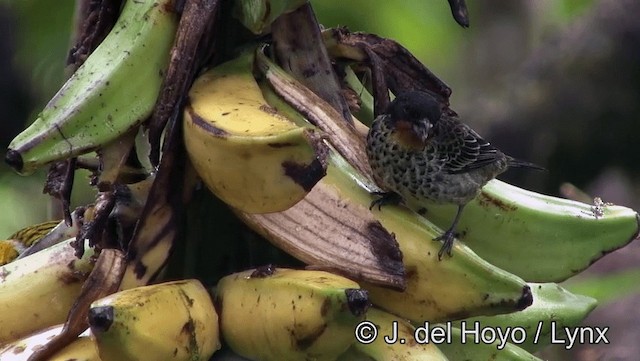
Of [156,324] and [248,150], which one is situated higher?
[248,150]

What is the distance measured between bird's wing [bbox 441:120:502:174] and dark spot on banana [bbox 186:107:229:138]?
0.55m

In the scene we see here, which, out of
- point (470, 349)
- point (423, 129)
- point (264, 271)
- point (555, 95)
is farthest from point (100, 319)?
Answer: point (555, 95)

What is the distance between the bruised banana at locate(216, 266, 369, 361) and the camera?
2.30ft

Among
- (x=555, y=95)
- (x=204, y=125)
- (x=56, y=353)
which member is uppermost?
(x=204, y=125)

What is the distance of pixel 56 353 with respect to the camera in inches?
30.2

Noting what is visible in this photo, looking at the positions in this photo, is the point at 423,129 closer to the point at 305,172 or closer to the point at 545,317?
the point at 545,317

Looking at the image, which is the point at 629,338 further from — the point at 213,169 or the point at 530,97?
the point at 213,169

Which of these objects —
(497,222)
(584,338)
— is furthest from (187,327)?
(584,338)

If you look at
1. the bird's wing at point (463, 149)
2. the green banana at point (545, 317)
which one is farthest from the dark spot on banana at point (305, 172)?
the bird's wing at point (463, 149)

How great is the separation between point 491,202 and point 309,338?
0.30m

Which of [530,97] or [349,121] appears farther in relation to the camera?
[530,97]

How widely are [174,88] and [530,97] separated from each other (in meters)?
2.59

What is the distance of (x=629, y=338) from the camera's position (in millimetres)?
2637
